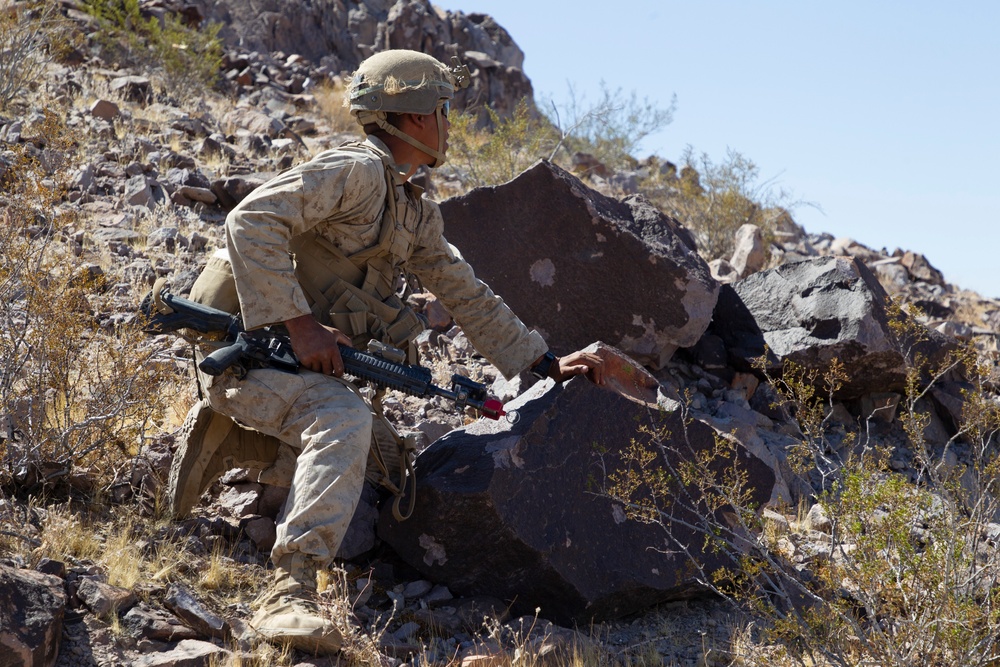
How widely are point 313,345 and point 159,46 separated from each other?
1031 centimetres

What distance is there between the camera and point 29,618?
2416 millimetres

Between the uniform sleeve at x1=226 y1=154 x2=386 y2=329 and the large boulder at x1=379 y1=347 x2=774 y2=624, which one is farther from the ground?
the uniform sleeve at x1=226 y1=154 x2=386 y2=329

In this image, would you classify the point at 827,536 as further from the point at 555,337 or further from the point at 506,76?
the point at 506,76

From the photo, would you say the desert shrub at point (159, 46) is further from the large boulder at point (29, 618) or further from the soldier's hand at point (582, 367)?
the large boulder at point (29, 618)

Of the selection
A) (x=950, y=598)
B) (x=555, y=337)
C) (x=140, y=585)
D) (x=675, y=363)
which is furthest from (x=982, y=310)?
(x=140, y=585)

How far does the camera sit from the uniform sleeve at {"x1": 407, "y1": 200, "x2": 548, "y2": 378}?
390 centimetres

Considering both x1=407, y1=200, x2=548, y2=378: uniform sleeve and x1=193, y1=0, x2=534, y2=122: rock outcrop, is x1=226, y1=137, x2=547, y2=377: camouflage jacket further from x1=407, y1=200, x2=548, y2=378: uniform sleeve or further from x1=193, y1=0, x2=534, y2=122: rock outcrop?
x1=193, y1=0, x2=534, y2=122: rock outcrop

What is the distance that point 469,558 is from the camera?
3.49m

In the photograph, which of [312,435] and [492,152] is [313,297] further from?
[492,152]

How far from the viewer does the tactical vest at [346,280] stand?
3.42 meters

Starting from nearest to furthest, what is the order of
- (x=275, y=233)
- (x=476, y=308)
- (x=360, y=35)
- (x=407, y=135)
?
(x=275, y=233)
(x=407, y=135)
(x=476, y=308)
(x=360, y=35)

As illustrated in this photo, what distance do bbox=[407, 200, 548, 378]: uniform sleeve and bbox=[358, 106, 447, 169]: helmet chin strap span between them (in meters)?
0.28

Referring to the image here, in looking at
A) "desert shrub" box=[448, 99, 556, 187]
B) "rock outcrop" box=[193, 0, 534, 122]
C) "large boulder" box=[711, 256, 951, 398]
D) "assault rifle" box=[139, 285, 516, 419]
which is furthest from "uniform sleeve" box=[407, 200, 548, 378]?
"rock outcrop" box=[193, 0, 534, 122]

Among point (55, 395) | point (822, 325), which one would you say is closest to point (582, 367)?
point (55, 395)
